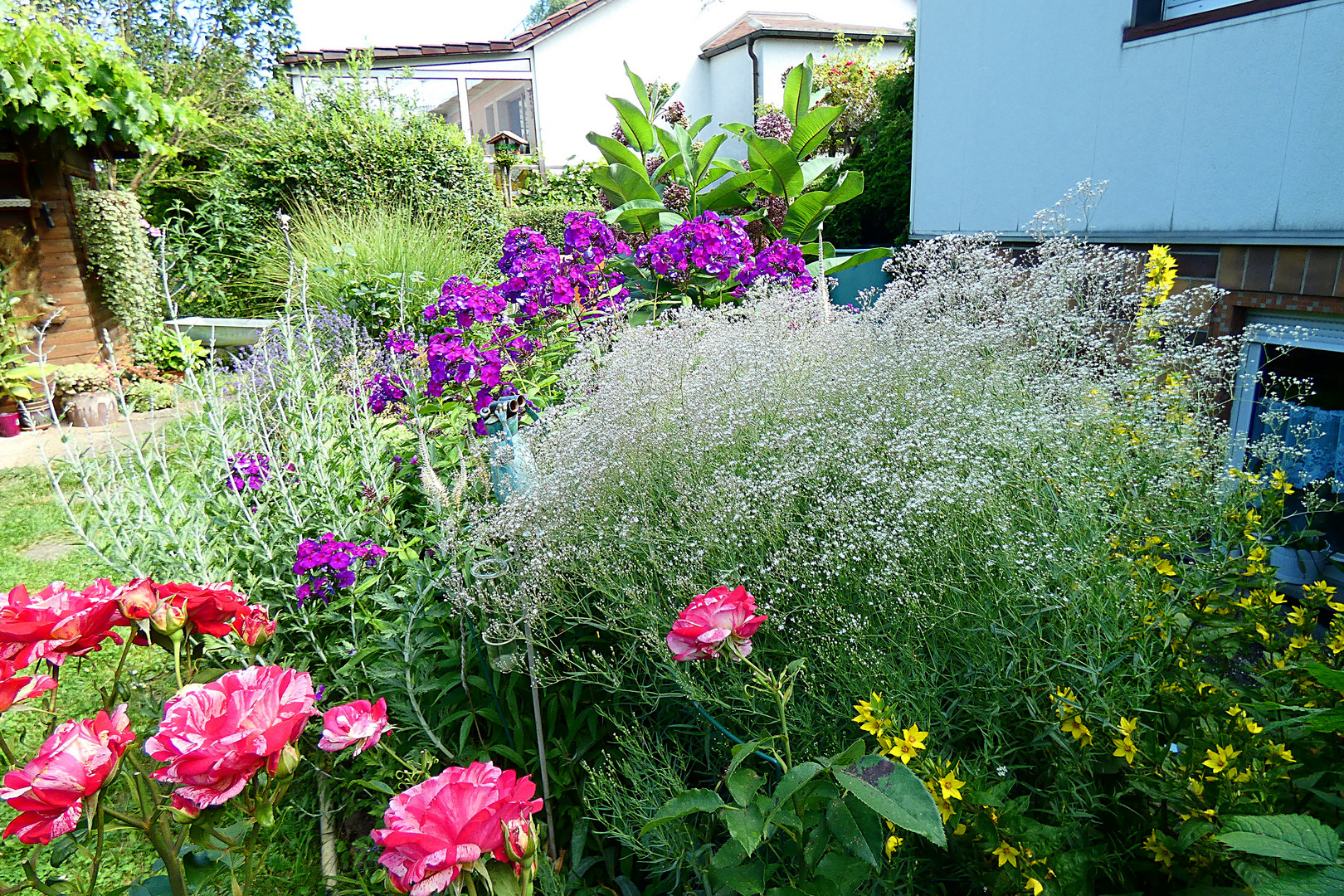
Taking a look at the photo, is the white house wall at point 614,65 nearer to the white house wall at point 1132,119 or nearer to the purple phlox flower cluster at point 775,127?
the purple phlox flower cluster at point 775,127

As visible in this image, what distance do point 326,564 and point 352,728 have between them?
3.92 feet

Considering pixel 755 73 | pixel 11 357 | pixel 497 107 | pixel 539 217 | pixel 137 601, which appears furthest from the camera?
pixel 497 107

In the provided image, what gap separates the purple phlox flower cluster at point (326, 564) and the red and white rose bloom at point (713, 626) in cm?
137

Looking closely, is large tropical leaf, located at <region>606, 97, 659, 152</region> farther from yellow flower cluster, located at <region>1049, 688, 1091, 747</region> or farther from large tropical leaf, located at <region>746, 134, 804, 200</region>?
yellow flower cluster, located at <region>1049, 688, 1091, 747</region>

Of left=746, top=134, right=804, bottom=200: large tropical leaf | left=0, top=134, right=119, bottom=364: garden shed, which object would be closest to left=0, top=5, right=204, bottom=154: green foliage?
left=0, top=134, right=119, bottom=364: garden shed

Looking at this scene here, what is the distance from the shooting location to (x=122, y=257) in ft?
28.7

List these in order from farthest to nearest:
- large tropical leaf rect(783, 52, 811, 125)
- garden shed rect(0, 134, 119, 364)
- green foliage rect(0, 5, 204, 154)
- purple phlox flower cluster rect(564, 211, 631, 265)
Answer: garden shed rect(0, 134, 119, 364)
green foliage rect(0, 5, 204, 154)
large tropical leaf rect(783, 52, 811, 125)
purple phlox flower cluster rect(564, 211, 631, 265)

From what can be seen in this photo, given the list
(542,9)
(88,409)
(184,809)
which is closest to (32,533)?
(88,409)

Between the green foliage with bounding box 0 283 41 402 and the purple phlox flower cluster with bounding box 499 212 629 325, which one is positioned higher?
the purple phlox flower cluster with bounding box 499 212 629 325

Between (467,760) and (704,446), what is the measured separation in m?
1.11

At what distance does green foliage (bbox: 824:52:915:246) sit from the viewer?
26.4ft

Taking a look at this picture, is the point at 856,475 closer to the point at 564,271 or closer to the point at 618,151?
the point at 564,271

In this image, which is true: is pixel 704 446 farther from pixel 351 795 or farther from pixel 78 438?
pixel 78 438

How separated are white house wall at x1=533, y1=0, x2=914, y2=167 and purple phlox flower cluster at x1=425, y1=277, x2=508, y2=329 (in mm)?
14659
